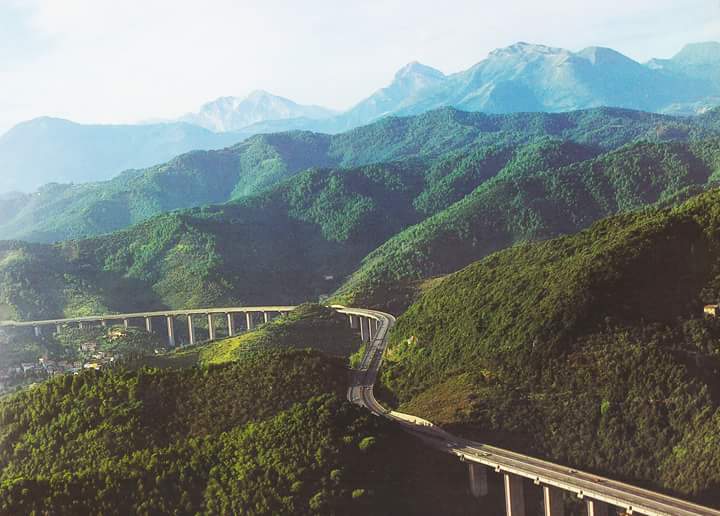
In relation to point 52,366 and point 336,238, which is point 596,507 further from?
point 336,238

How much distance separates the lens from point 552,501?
1844 inches

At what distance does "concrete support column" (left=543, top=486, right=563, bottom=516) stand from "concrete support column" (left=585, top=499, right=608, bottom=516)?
2.10 m

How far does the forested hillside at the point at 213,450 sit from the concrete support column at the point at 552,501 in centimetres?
556

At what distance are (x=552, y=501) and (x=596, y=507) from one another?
2574mm

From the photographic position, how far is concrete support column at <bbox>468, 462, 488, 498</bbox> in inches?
1997

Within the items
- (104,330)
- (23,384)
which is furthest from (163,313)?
(23,384)

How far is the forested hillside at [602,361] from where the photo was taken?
5003cm

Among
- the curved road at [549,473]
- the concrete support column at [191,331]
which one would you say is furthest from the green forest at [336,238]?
the curved road at [549,473]

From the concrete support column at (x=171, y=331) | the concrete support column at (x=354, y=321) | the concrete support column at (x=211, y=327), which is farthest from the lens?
the concrete support column at (x=211, y=327)

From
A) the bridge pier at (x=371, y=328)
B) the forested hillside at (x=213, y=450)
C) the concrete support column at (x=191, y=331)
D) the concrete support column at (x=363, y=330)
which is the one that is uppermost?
the forested hillside at (x=213, y=450)

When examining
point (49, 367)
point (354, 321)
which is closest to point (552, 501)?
point (354, 321)

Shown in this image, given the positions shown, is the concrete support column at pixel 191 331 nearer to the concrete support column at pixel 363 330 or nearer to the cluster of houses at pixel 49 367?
the cluster of houses at pixel 49 367

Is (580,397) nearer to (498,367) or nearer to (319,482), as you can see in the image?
(498,367)

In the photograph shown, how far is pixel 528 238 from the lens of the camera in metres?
133
